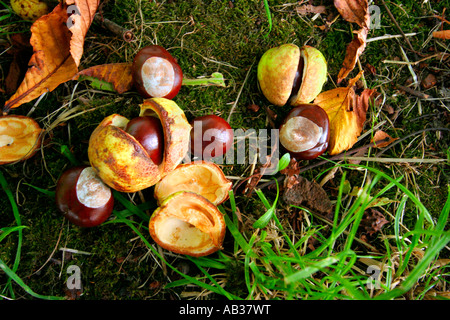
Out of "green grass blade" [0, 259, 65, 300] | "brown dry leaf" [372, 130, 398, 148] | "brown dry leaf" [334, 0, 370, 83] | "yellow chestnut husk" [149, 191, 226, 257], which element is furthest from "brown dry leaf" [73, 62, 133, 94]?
"brown dry leaf" [372, 130, 398, 148]

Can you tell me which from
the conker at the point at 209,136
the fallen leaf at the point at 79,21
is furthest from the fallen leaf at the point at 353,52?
the fallen leaf at the point at 79,21

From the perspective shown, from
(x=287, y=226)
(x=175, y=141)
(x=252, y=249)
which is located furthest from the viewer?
(x=287, y=226)

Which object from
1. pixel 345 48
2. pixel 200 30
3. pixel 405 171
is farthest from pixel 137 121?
pixel 405 171

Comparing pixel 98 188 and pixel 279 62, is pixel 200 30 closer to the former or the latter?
pixel 279 62
